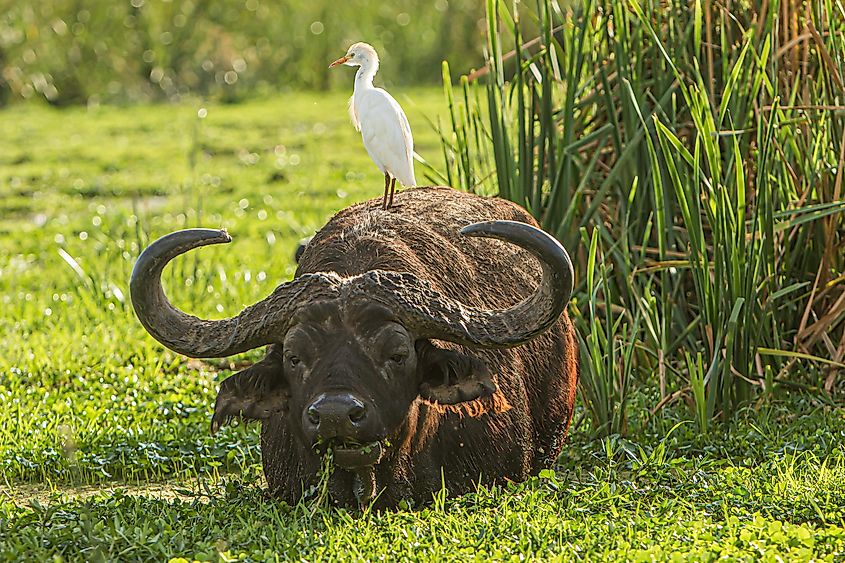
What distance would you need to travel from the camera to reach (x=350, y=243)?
17.8 feet

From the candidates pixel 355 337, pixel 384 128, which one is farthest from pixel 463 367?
pixel 384 128

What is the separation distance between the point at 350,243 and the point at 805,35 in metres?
2.53

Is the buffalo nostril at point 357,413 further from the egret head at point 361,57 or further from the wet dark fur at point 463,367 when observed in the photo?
the egret head at point 361,57

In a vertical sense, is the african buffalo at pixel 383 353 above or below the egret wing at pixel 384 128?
below

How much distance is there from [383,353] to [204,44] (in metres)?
14.4

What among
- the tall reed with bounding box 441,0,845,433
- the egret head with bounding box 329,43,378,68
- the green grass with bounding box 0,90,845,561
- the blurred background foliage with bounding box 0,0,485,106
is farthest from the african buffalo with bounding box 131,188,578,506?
the blurred background foliage with bounding box 0,0,485,106

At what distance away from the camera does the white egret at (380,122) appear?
5.45m

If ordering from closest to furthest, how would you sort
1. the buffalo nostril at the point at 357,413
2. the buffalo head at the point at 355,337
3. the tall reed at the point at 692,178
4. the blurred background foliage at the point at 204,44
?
1. the buffalo nostril at the point at 357,413
2. the buffalo head at the point at 355,337
3. the tall reed at the point at 692,178
4. the blurred background foliage at the point at 204,44

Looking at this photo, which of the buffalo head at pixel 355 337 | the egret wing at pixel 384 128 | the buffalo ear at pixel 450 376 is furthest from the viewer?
the egret wing at pixel 384 128

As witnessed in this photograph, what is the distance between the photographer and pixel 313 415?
15.2 feet

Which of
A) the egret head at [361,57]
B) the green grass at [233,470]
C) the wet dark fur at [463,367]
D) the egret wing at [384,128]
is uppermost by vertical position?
the egret head at [361,57]

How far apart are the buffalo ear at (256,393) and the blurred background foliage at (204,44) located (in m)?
13.0

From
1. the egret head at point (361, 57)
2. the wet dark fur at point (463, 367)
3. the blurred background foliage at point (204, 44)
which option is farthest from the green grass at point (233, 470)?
the blurred background foliage at point (204, 44)

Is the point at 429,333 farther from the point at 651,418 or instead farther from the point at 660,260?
the point at 660,260
